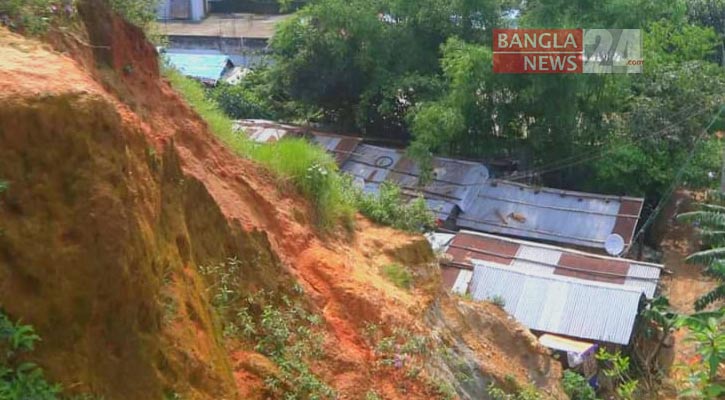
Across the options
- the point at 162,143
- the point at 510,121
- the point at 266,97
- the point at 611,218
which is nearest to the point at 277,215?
the point at 162,143

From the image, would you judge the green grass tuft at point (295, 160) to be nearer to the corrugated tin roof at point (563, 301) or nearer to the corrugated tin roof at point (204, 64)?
the corrugated tin roof at point (563, 301)

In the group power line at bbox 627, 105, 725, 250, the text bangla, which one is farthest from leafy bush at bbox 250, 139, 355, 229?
the text bangla

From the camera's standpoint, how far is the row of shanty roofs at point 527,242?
36.3 feet

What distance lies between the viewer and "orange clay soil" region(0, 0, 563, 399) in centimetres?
359

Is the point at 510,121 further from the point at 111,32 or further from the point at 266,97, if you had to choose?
the point at 111,32

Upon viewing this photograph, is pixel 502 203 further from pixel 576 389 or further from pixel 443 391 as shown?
pixel 443 391

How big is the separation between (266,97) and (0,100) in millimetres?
16544

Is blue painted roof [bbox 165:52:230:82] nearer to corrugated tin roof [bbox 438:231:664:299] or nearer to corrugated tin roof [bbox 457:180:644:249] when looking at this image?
corrugated tin roof [bbox 457:180:644:249]

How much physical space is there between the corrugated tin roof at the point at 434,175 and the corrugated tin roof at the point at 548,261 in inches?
70.1

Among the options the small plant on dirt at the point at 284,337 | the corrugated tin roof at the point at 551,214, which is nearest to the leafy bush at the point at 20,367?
the small plant on dirt at the point at 284,337

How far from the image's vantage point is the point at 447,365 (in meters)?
6.29

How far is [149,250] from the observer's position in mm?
3924

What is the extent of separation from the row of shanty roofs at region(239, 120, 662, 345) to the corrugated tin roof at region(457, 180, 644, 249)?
0.7 inches

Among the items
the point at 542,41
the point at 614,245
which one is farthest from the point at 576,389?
the point at 542,41
